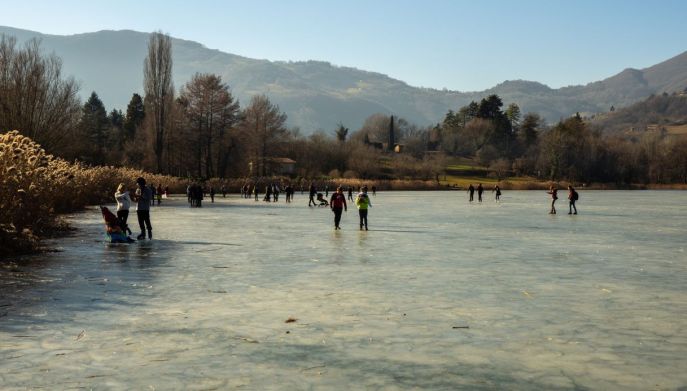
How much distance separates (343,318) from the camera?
8.16 metres

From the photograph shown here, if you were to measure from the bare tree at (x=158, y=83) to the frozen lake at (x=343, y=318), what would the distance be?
47.5 meters

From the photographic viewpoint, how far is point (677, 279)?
Answer: 1170 cm

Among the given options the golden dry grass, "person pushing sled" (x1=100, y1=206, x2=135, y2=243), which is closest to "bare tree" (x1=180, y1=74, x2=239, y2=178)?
the golden dry grass

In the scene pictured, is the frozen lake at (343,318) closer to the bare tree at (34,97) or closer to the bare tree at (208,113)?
the bare tree at (34,97)

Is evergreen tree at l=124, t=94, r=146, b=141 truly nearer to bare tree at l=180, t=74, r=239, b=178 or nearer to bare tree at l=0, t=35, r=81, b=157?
bare tree at l=180, t=74, r=239, b=178

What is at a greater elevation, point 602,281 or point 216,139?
point 216,139

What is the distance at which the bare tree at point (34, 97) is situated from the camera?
35094 mm

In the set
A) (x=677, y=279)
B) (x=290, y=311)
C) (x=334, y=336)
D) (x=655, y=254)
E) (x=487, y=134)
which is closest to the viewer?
(x=334, y=336)

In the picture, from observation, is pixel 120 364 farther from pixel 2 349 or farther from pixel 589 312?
pixel 589 312

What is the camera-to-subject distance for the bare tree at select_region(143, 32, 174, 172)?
61.1m

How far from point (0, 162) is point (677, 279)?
1442 centimetres

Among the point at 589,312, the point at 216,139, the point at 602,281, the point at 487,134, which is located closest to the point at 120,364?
the point at 589,312

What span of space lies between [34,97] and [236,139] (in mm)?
38501

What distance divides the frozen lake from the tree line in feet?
87.1
